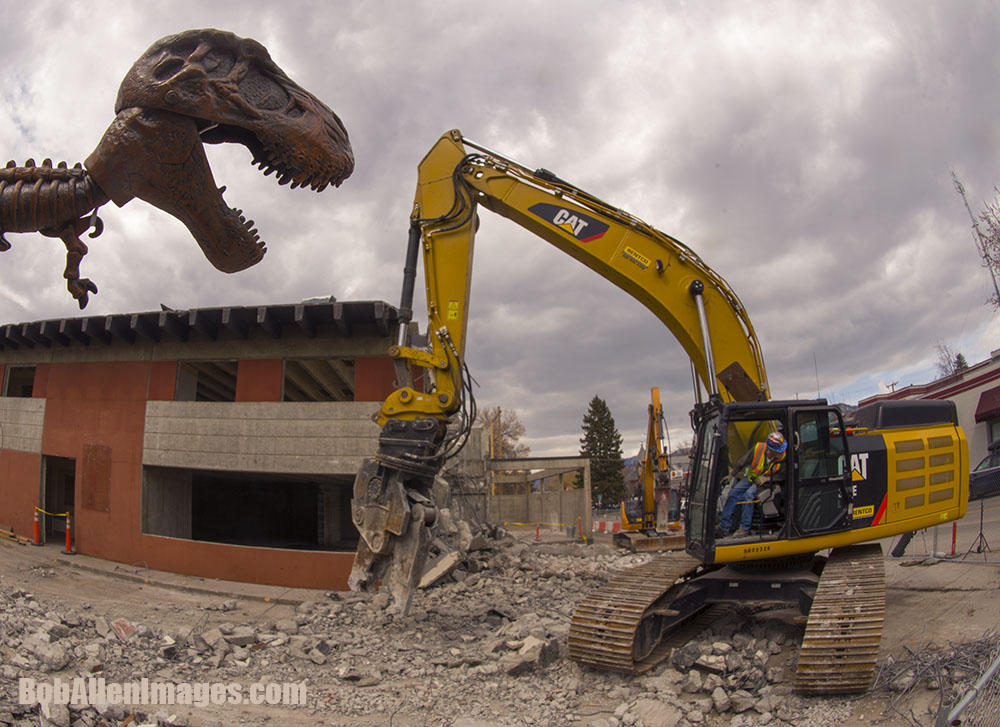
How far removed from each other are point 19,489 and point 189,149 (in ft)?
62.3

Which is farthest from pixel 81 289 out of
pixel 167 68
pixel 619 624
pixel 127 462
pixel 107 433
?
pixel 107 433

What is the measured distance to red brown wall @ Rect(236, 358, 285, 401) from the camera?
13.4 metres

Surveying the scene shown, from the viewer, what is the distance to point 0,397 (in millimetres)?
17984

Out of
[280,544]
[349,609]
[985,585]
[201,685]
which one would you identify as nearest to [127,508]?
[280,544]

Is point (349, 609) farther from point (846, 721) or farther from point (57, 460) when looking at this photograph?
point (57, 460)

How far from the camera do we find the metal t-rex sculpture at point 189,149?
2273 mm

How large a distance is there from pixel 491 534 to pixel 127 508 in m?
8.29

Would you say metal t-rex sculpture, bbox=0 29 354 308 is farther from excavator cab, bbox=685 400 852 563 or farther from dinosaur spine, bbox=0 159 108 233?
excavator cab, bbox=685 400 852 563

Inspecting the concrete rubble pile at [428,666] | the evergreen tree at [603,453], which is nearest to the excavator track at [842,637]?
the concrete rubble pile at [428,666]

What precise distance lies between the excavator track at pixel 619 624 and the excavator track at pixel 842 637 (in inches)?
55.2

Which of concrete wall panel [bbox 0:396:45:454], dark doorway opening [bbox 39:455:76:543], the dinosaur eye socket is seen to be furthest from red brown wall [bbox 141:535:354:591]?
the dinosaur eye socket

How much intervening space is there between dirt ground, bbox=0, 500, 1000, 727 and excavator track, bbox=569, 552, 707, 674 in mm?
260

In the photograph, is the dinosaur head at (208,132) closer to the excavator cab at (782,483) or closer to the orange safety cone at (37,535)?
the excavator cab at (782,483)
